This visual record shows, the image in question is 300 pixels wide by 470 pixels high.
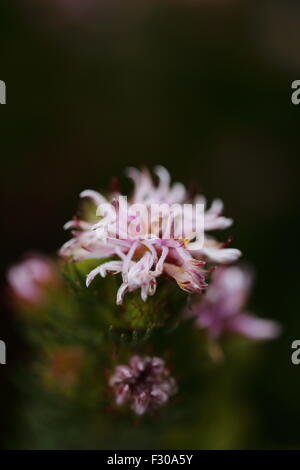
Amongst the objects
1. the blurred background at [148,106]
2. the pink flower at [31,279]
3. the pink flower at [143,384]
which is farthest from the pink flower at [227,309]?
the blurred background at [148,106]

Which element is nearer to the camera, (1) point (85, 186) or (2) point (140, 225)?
(2) point (140, 225)

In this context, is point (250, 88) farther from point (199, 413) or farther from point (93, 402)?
point (93, 402)

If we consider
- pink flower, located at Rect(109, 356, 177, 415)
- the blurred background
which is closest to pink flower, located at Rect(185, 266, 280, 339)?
pink flower, located at Rect(109, 356, 177, 415)

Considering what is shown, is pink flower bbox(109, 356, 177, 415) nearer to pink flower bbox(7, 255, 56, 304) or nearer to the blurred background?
pink flower bbox(7, 255, 56, 304)

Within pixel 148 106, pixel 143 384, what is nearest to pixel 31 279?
pixel 143 384

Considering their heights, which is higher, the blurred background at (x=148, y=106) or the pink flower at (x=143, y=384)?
the blurred background at (x=148, y=106)

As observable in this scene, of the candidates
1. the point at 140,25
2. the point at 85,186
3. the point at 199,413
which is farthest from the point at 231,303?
the point at 140,25

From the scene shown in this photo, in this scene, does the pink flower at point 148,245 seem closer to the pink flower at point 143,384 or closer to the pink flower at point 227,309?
the pink flower at point 143,384
